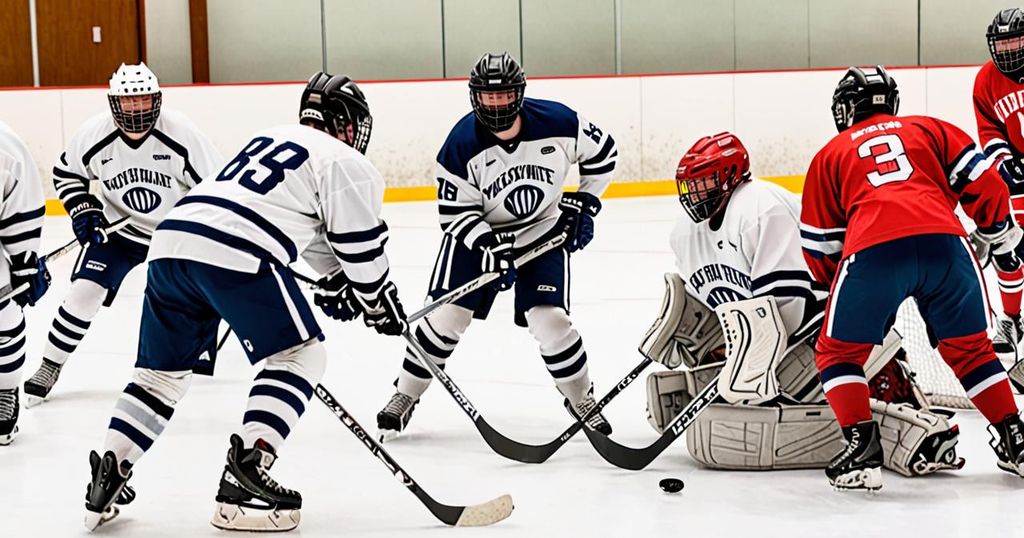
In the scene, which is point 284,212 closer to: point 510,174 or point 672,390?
point 510,174

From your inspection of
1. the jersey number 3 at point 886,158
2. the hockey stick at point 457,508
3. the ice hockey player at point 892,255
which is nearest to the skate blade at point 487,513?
the hockey stick at point 457,508

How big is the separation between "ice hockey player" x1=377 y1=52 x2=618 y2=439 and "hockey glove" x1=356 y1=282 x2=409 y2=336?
0.72m

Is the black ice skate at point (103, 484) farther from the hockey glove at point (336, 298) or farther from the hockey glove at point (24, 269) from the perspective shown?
the hockey glove at point (24, 269)

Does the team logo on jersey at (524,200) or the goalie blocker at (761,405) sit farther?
the team logo on jersey at (524,200)

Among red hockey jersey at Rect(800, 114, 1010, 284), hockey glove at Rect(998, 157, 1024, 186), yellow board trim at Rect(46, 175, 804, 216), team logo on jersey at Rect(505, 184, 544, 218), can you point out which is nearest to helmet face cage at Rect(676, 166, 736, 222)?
red hockey jersey at Rect(800, 114, 1010, 284)

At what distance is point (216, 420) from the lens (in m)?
Result: 4.10

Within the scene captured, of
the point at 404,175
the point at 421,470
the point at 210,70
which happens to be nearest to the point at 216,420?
the point at 421,470

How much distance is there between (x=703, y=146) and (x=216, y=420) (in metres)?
1.65

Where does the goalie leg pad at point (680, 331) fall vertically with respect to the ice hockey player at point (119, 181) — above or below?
below

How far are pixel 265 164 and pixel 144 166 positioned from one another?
1.70m

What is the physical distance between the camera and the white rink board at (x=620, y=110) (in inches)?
336

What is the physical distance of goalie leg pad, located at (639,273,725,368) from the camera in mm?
3588

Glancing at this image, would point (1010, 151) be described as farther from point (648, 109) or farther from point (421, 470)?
point (648, 109)

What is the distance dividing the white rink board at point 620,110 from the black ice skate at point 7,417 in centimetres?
491
